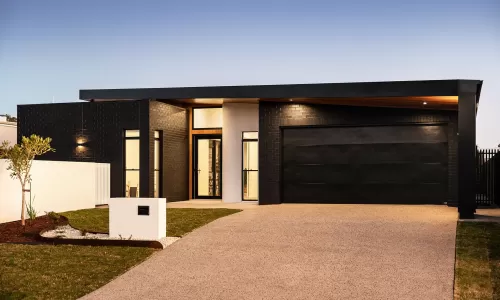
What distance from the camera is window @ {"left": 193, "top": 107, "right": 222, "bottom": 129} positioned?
19438 millimetres

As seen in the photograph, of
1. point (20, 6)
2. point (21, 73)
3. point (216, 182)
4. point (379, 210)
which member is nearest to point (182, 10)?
point (216, 182)

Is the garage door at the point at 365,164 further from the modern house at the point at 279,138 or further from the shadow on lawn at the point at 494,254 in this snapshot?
the shadow on lawn at the point at 494,254

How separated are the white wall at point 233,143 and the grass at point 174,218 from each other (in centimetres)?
343

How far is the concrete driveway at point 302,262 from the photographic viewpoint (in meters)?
7.48

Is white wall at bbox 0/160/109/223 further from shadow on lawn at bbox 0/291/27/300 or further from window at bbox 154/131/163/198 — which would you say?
shadow on lawn at bbox 0/291/27/300

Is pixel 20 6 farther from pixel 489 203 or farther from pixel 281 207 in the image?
pixel 489 203

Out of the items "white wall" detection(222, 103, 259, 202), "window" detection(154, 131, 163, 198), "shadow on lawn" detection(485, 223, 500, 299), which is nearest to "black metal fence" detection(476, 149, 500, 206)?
"shadow on lawn" detection(485, 223, 500, 299)

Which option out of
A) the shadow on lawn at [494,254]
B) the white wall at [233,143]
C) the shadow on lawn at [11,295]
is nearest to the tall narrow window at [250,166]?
the white wall at [233,143]

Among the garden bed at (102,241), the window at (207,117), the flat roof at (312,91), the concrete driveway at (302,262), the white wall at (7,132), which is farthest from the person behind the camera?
the white wall at (7,132)

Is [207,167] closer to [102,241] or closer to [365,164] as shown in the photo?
[365,164]

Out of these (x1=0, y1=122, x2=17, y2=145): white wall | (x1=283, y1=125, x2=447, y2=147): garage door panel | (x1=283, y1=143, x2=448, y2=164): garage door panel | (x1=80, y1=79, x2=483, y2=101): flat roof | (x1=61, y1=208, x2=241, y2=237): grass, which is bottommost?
(x1=61, y1=208, x2=241, y2=237): grass

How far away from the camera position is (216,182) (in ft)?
65.1

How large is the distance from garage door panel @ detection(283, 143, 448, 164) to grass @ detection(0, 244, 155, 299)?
8.61 m

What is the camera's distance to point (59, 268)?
877 centimetres
